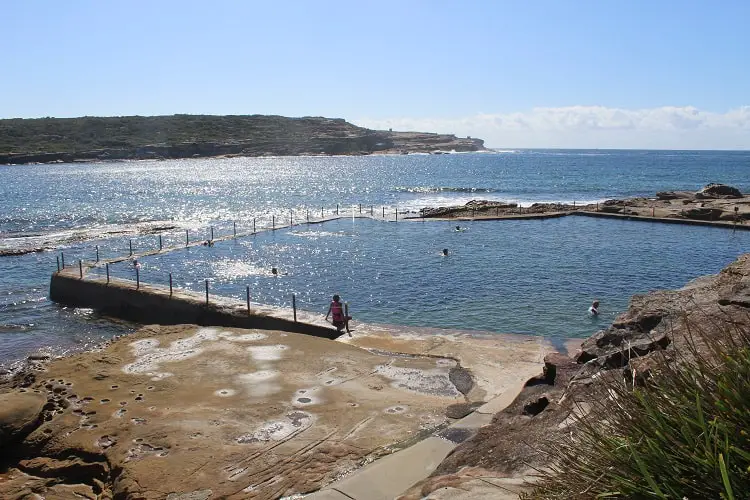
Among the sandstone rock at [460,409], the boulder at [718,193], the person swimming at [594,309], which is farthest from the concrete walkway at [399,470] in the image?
the boulder at [718,193]

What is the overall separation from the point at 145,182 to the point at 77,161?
3037 inches

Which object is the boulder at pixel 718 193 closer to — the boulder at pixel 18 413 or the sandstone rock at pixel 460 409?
the sandstone rock at pixel 460 409

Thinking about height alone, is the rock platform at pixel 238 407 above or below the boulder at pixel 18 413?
below

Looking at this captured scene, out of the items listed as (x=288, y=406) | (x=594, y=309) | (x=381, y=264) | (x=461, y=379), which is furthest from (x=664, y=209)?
(x=288, y=406)

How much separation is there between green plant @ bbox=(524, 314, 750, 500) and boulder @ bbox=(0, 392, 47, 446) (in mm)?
11871

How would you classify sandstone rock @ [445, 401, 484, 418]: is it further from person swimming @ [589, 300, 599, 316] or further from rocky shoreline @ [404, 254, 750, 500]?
person swimming @ [589, 300, 599, 316]

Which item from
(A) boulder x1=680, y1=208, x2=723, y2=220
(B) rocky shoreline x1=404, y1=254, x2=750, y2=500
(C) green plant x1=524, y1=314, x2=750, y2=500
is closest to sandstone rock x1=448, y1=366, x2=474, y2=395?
(B) rocky shoreline x1=404, y1=254, x2=750, y2=500

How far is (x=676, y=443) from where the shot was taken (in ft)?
12.5

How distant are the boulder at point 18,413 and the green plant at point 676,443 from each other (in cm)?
1187

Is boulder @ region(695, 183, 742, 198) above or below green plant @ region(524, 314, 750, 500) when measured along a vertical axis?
below

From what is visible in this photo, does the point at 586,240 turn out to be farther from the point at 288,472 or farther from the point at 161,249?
the point at 288,472

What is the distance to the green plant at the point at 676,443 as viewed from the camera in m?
3.56

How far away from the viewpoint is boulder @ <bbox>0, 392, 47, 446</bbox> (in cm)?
1242

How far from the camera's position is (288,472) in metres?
11.1
